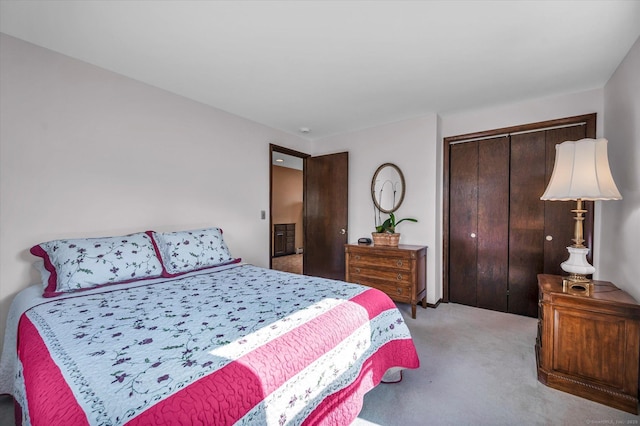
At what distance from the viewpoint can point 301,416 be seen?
3.52 ft

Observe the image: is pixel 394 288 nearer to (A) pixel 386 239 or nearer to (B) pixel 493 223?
A: (A) pixel 386 239

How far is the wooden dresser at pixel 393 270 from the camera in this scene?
9.54 feet

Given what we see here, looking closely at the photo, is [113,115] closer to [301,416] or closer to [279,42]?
[279,42]

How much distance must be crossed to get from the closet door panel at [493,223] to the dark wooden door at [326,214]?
169 centimetres

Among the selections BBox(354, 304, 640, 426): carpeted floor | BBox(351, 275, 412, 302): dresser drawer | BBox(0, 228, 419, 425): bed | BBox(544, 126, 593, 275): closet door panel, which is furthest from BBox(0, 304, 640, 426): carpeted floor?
BBox(544, 126, 593, 275): closet door panel

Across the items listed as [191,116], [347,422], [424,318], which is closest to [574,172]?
[424,318]

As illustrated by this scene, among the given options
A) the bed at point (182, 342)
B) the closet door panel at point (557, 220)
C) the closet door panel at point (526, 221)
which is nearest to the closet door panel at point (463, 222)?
the closet door panel at point (526, 221)

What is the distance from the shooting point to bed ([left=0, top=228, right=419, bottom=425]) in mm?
816

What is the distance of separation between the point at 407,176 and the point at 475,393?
7.72ft

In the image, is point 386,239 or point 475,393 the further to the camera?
point 386,239

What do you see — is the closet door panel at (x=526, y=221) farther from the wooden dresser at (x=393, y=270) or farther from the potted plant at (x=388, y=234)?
the potted plant at (x=388, y=234)

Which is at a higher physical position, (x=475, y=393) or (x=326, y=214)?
(x=326, y=214)

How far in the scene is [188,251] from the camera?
229cm

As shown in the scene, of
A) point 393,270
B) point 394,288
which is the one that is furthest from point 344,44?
point 394,288
